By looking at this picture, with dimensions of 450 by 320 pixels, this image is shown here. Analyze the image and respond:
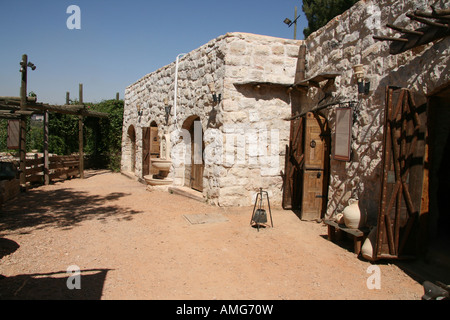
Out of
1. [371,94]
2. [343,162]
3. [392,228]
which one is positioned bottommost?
[392,228]

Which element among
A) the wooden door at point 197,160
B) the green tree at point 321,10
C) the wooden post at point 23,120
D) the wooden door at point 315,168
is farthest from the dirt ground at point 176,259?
the green tree at point 321,10

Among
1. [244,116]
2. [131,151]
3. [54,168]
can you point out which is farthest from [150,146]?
[244,116]

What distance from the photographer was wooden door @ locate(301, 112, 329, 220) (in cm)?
557

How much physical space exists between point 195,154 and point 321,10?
11.4 m

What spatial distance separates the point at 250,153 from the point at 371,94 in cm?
279

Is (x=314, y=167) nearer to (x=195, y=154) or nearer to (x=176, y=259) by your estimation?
(x=176, y=259)

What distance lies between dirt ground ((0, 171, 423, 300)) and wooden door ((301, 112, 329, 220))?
33cm

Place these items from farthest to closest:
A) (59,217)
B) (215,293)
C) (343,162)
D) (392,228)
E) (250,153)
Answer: (250,153) < (59,217) < (343,162) < (392,228) < (215,293)

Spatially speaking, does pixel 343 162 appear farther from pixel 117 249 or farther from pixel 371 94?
pixel 117 249

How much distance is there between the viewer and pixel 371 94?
4.44 m

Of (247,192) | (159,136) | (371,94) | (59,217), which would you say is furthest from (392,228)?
(159,136)

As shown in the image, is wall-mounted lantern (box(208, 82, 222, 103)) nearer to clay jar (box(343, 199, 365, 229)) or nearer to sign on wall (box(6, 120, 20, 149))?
clay jar (box(343, 199, 365, 229))

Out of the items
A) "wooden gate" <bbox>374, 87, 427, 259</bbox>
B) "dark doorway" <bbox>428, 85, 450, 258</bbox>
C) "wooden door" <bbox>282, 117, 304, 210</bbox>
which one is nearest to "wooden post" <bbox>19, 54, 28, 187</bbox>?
"wooden door" <bbox>282, 117, 304, 210</bbox>

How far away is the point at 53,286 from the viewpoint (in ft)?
9.90
